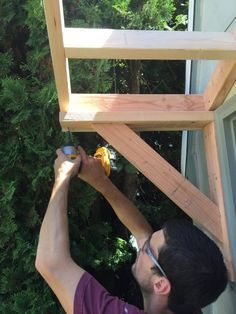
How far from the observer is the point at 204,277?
1.77m

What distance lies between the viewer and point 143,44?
1.76 meters

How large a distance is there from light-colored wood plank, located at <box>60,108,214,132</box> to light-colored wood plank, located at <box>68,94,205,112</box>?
0.11ft

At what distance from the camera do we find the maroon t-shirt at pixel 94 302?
172 cm

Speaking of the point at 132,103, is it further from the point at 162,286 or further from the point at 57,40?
the point at 162,286

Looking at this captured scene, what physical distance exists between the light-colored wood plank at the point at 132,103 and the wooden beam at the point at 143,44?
0.68 metres

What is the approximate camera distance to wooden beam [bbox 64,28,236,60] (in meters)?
1.73

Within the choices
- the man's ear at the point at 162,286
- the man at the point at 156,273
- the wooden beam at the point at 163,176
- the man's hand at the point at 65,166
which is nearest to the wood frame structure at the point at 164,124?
the wooden beam at the point at 163,176

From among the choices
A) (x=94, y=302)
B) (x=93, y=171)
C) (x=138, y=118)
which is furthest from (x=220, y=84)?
(x=94, y=302)

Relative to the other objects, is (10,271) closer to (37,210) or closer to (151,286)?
(37,210)

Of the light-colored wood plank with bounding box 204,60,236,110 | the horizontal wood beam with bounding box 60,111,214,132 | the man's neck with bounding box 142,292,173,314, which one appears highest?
the light-colored wood plank with bounding box 204,60,236,110

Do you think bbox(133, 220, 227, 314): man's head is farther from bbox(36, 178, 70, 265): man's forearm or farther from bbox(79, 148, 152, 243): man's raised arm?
bbox(79, 148, 152, 243): man's raised arm

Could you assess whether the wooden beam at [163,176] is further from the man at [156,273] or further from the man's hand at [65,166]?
the man at [156,273]

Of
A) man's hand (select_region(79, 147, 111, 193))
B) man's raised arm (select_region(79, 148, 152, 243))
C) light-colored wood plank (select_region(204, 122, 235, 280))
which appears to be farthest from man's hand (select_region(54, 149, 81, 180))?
light-colored wood plank (select_region(204, 122, 235, 280))

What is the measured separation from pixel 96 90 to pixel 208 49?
1.64 m
